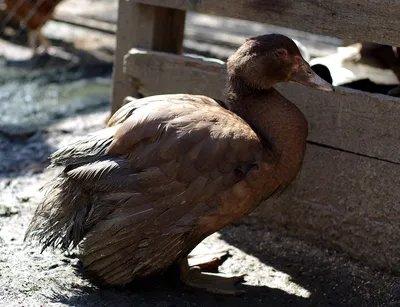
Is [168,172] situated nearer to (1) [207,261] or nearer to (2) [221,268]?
(1) [207,261]

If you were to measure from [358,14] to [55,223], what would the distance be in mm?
1586

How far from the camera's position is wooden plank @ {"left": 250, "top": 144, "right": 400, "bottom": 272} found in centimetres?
328

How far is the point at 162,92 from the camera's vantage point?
3859 millimetres

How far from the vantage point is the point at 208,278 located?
3229 mm

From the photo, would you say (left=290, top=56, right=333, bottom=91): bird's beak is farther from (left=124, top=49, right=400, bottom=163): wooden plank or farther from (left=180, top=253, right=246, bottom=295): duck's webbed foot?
(left=180, top=253, right=246, bottom=295): duck's webbed foot

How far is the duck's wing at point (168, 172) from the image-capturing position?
283cm

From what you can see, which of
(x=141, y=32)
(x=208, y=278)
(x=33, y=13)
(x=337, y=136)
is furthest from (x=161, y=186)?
(x=33, y=13)

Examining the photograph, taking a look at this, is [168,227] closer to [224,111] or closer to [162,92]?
[224,111]

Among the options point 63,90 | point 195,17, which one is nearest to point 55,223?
point 63,90

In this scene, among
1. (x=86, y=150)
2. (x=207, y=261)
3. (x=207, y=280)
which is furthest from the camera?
(x=207, y=261)

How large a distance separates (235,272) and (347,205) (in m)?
0.62

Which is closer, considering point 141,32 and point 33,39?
point 141,32

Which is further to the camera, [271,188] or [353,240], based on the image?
[353,240]

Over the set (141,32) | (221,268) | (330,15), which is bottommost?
(221,268)
